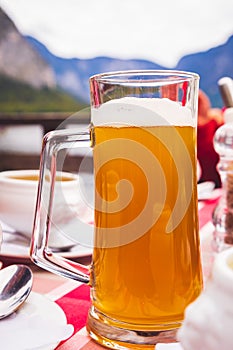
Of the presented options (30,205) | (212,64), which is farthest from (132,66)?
(30,205)

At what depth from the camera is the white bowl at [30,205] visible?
2.93ft

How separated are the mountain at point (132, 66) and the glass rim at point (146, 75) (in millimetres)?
3300

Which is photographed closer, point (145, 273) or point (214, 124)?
point (145, 273)

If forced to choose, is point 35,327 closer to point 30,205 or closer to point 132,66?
point 30,205

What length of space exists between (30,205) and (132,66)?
12.2 feet

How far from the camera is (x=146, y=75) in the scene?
0.59m

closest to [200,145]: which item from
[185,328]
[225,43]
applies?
[185,328]

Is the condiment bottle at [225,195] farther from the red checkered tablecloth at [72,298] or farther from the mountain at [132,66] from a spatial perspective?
the mountain at [132,66]

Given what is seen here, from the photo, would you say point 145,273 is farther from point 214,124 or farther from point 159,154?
point 214,124

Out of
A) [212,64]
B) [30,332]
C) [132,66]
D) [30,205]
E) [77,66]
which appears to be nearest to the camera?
[30,332]

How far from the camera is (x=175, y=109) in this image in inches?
22.3

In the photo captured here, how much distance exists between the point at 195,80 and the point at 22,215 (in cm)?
42

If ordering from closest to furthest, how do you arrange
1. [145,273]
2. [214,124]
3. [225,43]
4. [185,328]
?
[185,328] → [145,273] → [214,124] → [225,43]

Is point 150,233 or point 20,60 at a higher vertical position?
point 150,233
